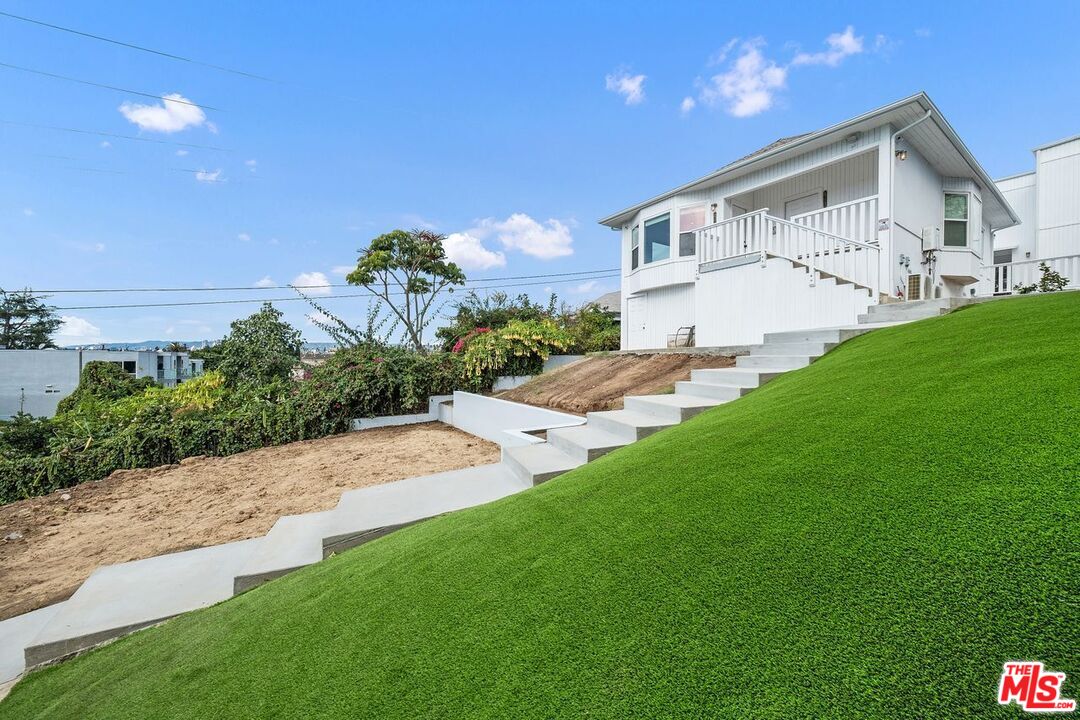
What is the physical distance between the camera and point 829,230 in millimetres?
7535

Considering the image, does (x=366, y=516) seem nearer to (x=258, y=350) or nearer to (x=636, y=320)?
(x=636, y=320)

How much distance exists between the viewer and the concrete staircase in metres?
2.57

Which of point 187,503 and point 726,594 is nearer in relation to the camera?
point 726,594

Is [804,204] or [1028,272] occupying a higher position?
[804,204]

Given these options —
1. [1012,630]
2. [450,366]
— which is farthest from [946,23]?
[1012,630]

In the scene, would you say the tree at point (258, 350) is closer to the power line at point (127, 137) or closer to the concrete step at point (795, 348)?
the power line at point (127, 137)

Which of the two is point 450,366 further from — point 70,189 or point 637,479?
point 70,189

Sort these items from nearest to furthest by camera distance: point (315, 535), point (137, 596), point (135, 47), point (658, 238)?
point (137, 596) < point (315, 535) < point (135, 47) < point (658, 238)

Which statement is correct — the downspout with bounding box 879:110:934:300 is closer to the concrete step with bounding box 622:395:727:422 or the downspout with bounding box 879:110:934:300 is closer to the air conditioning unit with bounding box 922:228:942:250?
the air conditioning unit with bounding box 922:228:942:250

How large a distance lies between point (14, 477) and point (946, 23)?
19.1 m

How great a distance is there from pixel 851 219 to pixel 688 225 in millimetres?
3634

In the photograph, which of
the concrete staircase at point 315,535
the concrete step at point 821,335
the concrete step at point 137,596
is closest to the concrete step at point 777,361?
the concrete staircase at point 315,535

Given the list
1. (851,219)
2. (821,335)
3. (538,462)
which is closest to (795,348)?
(821,335)

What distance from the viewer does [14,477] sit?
6.98 meters
